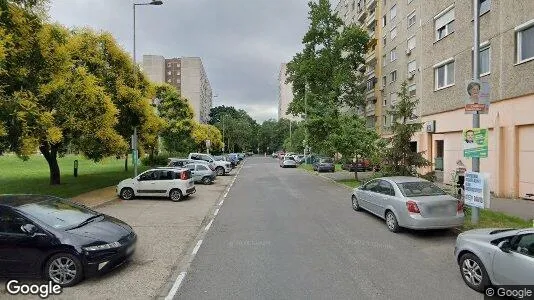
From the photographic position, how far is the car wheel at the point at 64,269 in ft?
21.2

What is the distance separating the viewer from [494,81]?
17.4m

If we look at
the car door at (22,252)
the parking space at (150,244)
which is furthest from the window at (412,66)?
the car door at (22,252)

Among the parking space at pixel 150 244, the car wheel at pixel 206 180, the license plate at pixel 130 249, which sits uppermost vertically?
the license plate at pixel 130 249

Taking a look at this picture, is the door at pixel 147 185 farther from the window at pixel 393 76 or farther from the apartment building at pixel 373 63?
the apartment building at pixel 373 63

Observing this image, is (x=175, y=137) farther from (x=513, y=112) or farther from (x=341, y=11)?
(x=341, y=11)

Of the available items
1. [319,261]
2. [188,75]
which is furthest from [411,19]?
[188,75]

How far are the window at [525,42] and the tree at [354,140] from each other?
939 centimetres

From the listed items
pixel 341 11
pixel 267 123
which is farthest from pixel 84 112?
pixel 267 123

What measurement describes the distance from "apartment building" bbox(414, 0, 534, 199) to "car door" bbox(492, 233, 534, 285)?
783 centimetres

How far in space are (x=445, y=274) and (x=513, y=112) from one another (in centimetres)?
1224

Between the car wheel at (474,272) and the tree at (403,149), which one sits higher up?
the tree at (403,149)

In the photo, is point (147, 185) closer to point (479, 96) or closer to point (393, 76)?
point (479, 96)

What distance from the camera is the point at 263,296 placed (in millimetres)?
5859

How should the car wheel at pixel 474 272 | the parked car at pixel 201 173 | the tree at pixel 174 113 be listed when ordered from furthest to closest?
the tree at pixel 174 113 < the parked car at pixel 201 173 < the car wheel at pixel 474 272
